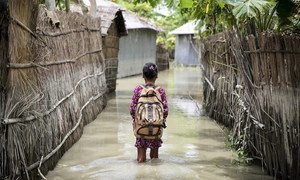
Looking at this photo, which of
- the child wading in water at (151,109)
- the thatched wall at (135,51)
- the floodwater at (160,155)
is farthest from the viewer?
the thatched wall at (135,51)

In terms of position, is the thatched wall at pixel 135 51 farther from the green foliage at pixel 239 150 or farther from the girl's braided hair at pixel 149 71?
the girl's braided hair at pixel 149 71

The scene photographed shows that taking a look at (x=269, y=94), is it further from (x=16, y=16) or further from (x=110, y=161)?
(x=16, y=16)

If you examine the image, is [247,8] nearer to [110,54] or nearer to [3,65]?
[3,65]

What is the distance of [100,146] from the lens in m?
8.11

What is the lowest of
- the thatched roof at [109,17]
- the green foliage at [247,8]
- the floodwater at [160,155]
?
the floodwater at [160,155]

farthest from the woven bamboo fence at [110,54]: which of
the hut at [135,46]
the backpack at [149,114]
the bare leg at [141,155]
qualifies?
the backpack at [149,114]

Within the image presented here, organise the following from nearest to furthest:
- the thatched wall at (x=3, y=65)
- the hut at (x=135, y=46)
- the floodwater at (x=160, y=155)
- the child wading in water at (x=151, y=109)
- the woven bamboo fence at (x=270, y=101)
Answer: the thatched wall at (x=3, y=65)
the woven bamboo fence at (x=270, y=101)
the floodwater at (x=160, y=155)
the child wading in water at (x=151, y=109)
the hut at (x=135, y=46)

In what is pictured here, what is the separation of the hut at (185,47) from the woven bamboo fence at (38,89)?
27996mm

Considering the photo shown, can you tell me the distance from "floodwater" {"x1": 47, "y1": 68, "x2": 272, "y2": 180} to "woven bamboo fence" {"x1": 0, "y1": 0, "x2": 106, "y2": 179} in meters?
0.30

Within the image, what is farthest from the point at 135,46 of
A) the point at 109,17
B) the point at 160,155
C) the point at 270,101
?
the point at 270,101

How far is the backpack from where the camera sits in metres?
6.27

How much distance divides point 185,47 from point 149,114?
32572 millimetres

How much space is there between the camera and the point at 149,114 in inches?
247

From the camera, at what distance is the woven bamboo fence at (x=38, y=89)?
4832 mm
